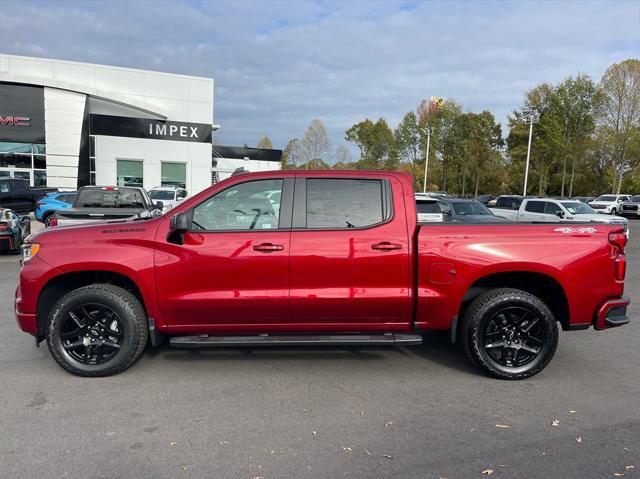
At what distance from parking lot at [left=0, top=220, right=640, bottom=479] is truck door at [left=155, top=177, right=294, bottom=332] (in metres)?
0.63

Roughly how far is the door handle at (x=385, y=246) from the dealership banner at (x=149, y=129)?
29.6 metres

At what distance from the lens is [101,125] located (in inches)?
1181

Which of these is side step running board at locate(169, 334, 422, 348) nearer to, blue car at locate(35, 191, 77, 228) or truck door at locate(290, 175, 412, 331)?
truck door at locate(290, 175, 412, 331)

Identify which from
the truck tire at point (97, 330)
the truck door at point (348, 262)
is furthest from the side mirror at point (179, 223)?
the truck door at point (348, 262)

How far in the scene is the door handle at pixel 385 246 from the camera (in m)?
4.25

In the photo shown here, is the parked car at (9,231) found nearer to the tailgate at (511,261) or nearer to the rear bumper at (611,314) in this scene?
the tailgate at (511,261)

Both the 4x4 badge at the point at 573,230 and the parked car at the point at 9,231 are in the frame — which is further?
the parked car at the point at 9,231

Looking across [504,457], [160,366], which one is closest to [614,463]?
[504,457]

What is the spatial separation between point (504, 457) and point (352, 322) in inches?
65.8

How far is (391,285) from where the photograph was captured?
14.1ft

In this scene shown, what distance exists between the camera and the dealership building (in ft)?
92.5

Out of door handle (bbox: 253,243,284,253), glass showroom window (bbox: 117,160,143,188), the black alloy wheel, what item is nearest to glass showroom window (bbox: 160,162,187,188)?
glass showroom window (bbox: 117,160,143,188)

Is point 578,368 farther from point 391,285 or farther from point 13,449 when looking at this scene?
point 13,449

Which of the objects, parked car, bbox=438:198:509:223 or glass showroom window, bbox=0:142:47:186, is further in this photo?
glass showroom window, bbox=0:142:47:186
